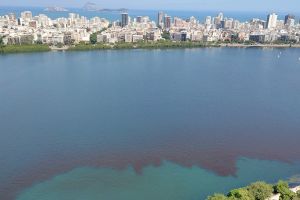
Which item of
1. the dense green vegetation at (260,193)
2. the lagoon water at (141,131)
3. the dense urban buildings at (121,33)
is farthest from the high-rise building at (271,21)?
the dense green vegetation at (260,193)

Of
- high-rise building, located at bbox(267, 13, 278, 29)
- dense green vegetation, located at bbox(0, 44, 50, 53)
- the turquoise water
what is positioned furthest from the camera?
high-rise building, located at bbox(267, 13, 278, 29)

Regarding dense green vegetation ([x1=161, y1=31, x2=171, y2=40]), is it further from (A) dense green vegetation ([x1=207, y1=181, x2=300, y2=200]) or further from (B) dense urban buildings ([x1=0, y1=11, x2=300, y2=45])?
(A) dense green vegetation ([x1=207, y1=181, x2=300, y2=200])

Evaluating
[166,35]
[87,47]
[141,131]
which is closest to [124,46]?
[87,47]

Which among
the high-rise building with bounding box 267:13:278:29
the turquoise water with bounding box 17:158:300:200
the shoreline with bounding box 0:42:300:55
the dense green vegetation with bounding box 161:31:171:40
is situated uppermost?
the high-rise building with bounding box 267:13:278:29

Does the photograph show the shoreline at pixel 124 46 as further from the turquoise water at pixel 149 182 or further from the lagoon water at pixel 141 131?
the turquoise water at pixel 149 182

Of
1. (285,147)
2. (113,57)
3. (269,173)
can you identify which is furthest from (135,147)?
(113,57)

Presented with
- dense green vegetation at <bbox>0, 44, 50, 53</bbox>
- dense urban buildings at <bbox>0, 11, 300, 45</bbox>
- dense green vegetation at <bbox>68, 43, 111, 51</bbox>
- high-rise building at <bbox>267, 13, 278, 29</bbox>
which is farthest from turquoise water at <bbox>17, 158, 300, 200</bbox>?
high-rise building at <bbox>267, 13, 278, 29</bbox>

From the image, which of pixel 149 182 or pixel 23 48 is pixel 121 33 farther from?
pixel 149 182

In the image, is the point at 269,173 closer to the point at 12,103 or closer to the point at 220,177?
the point at 220,177
